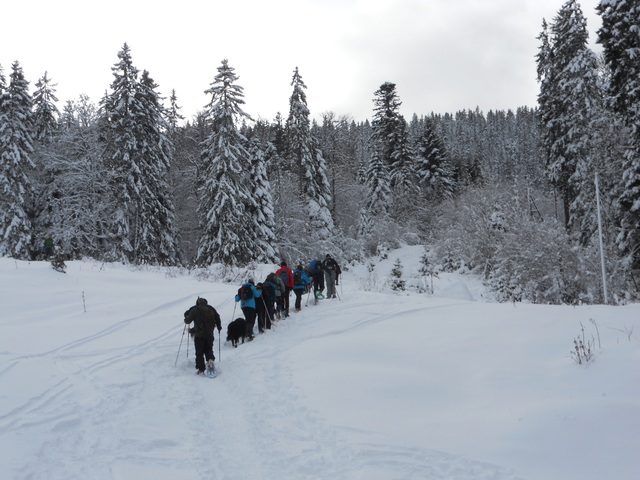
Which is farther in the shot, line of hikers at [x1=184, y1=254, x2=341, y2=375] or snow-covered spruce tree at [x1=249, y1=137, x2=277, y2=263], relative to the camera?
snow-covered spruce tree at [x1=249, y1=137, x2=277, y2=263]

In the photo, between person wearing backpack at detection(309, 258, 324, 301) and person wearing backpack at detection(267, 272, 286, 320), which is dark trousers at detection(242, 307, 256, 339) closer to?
person wearing backpack at detection(267, 272, 286, 320)

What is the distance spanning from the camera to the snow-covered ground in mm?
5086

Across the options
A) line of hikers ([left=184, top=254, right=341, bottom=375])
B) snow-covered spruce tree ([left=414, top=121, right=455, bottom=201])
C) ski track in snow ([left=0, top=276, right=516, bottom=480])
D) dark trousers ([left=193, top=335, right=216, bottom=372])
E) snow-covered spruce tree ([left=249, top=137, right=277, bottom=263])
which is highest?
snow-covered spruce tree ([left=414, top=121, right=455, bottom=201])

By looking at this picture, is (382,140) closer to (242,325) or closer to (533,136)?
(242,325)

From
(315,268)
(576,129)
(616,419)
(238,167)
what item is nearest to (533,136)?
(576,129)

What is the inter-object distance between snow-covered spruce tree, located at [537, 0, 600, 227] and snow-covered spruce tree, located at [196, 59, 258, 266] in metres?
19.8

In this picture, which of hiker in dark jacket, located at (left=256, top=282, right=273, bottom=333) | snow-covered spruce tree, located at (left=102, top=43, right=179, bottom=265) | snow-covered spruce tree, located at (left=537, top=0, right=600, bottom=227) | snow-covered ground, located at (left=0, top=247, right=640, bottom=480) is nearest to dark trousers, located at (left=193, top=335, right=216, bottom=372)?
snow-covered ground, located at (left=0, top=247, right=640, bottom=480)

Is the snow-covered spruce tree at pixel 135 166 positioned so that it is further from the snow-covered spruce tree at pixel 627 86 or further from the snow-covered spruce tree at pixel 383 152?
the snow-covered spruce tree at pixel 627 86

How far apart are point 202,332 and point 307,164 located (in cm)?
2754

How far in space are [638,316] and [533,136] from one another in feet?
385

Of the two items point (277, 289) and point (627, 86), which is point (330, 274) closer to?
point (277, 289)

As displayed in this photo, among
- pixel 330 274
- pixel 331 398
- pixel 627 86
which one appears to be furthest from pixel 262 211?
pixel 331 398

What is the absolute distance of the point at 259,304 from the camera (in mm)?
12445

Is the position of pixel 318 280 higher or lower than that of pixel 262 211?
lower
